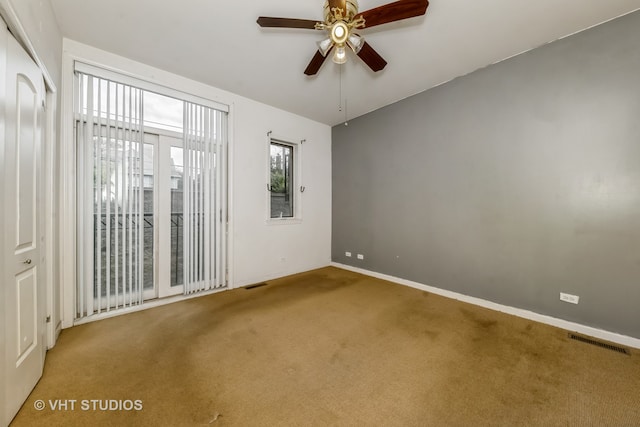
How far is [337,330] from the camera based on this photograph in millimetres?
2445

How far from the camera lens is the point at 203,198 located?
11.0 ft

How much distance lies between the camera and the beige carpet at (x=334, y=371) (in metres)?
1.44

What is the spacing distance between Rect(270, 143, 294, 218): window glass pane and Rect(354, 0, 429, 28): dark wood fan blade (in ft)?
8.92

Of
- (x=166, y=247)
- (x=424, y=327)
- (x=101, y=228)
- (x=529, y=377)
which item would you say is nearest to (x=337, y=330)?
(x=424, y=327)

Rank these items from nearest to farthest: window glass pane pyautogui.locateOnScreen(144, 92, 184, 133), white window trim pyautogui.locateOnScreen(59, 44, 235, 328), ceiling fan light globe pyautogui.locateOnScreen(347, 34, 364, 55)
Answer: ceiling fan light globe pyautogui.locateOnScreen(347, 34, 364, 55)
white window trim pyautogui.locateOnScreen(59, 44, 235, 328)
window glass pane pyautogui.locateOnScreen(144, 92, 184, 133)

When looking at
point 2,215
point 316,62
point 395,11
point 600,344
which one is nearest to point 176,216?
point 2,215

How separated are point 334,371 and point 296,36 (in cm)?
303

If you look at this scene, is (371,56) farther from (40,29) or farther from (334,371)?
(334,371)

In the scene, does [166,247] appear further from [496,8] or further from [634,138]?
[634,138]

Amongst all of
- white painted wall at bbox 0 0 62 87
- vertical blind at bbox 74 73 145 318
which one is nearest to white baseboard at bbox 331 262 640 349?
vertical blind at bbox 74 73 145 318

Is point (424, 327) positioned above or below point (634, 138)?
below

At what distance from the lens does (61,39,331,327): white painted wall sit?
7.98 ft

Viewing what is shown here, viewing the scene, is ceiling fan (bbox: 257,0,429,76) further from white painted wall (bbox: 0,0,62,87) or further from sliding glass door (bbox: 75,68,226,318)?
sliding glass door (bbox: 75,68,226,318)

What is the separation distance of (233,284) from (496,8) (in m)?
4.27
